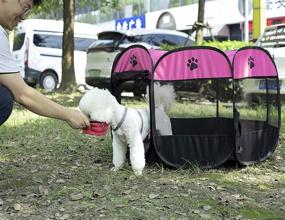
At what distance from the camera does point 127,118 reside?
4.39 metres

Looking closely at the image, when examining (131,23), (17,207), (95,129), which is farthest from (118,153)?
(131,23)

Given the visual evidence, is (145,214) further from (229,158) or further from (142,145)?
(229,158)

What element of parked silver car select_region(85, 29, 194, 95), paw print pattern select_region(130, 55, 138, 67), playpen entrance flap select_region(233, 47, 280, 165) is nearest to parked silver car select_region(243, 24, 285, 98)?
playpen entrance flap select_region(233, 47, 280, 165)

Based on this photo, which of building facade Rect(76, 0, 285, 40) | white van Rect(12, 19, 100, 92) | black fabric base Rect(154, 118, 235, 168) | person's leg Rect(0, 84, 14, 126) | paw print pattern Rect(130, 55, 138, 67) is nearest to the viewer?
person's leg Rect(0, 84, 14, 126)

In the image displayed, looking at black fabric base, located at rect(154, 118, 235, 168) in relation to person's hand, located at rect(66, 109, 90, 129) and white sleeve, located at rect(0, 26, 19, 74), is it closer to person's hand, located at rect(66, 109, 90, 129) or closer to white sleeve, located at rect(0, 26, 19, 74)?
person's hand, located at rect(66, 109, 90, 129)

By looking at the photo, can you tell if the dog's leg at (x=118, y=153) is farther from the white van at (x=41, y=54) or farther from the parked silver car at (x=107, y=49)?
the white van at (x=41, y=54)

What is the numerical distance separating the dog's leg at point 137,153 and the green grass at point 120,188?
0.31 ft

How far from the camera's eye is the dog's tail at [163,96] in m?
4.80

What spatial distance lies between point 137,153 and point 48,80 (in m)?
13.3

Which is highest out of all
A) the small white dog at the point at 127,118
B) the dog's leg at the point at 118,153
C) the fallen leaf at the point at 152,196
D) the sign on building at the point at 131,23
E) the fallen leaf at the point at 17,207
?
the sign on building at the point at 131,23

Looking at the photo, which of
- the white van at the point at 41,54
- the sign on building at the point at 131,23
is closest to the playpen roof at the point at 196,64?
the white van at the point at 41,54

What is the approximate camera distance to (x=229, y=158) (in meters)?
4.76

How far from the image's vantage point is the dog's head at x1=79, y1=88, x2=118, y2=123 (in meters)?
3.95

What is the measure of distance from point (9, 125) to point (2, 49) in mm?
4121
